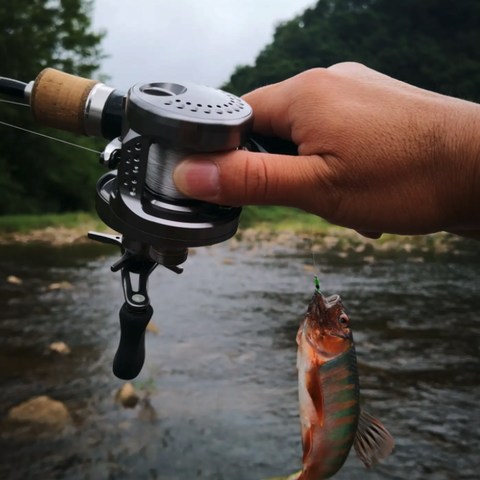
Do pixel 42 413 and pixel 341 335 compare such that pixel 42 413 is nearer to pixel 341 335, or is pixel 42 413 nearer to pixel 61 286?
pixel 341 335

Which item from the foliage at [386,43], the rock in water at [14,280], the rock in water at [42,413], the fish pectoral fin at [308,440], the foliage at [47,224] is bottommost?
the foliage at [386,43]

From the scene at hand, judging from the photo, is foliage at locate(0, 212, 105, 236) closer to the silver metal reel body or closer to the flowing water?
the flowing water

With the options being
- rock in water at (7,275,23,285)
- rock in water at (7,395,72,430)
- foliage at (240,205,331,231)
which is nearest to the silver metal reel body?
rock in water at (7,395,72,430)

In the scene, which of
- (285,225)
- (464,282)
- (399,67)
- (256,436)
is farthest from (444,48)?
(256,436)

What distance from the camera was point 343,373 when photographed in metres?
1.16

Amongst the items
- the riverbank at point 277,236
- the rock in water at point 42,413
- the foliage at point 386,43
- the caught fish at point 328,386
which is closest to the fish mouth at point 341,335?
the caught fish at point 328,386

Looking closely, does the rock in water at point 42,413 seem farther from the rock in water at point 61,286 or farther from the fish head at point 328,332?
the rock in water at point 61,286

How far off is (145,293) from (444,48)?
2538cm

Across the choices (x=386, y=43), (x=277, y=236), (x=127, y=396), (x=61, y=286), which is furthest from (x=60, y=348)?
(x=386, y=43)

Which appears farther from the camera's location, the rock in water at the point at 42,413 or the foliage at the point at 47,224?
the foliage at the point at 47,224

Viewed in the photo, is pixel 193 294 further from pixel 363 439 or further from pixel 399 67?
pixel 399 67

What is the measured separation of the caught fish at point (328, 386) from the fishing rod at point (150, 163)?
26 cm

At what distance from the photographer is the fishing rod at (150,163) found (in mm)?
912

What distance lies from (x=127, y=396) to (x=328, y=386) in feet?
5.36
